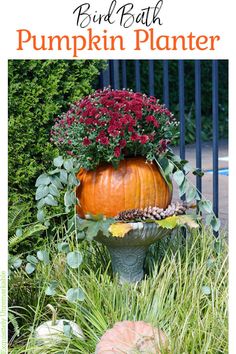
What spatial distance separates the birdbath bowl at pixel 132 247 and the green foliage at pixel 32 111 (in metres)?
0.93

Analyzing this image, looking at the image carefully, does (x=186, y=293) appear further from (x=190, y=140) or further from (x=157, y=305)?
(x=190, y=140)

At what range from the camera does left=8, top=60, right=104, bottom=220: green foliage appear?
4.42 m

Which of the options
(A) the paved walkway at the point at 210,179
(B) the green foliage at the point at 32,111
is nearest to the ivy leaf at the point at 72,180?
(B) the green foliage at the point at 32,111

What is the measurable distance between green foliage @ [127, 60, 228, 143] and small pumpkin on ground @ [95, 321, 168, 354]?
276 inches

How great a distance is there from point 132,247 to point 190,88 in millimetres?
7271

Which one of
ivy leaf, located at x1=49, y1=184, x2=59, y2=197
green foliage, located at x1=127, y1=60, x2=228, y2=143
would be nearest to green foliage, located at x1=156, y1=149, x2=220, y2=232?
ivy leaf, located at x1=49, y1=184, x2=59, y2=197

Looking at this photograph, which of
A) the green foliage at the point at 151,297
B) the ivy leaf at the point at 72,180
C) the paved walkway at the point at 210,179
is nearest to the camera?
the green foliage at the point at 151,297

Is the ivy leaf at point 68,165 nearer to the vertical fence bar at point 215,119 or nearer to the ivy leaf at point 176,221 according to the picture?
the ivy leaf at point 176,221

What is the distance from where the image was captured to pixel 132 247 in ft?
12.0

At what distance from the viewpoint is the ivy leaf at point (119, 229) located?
3.41 meters

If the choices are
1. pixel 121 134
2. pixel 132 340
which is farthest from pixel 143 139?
pixel 132 340

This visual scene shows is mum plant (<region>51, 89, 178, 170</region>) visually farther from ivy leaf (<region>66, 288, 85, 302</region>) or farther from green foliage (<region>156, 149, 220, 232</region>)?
ivy leaf (<region>66, 288, 85, 302</region>)

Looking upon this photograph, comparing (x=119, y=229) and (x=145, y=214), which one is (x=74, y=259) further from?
(x=145, y=214)

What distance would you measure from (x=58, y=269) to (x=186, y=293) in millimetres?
776
